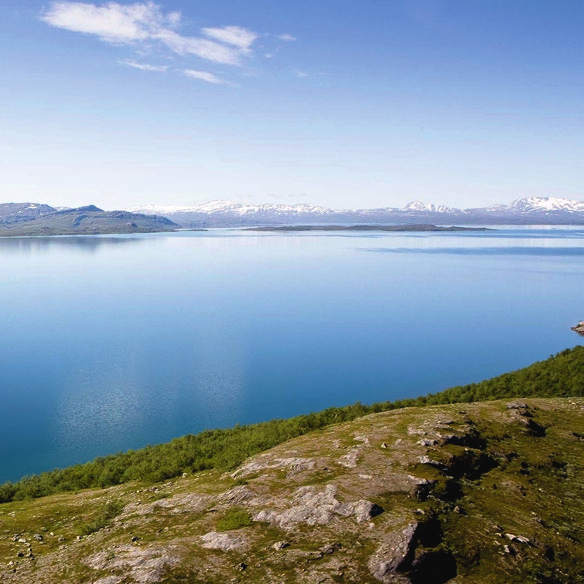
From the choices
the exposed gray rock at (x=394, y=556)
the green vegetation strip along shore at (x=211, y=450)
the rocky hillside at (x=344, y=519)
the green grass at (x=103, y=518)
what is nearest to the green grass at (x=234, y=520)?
the rocky hillside at (x=344, y=519)

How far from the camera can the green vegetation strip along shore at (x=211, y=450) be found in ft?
150

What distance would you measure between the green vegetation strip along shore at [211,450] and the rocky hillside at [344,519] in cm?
497

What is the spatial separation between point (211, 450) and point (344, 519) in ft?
90.5

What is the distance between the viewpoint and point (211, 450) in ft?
168

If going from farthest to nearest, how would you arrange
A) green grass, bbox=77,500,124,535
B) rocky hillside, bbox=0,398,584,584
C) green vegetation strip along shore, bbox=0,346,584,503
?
green vegetation strip along shore, bbox=0,346,584,503 < green grass, bbox=77,500,124,535 < rocky hillside, bbox=0,398,584,584

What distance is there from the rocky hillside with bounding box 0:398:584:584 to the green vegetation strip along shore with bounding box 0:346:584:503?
4.97 m

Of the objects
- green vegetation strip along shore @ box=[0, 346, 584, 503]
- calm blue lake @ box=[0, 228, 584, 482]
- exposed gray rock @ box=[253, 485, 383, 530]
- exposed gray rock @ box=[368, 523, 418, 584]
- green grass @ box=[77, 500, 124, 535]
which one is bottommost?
calm blue lake @ box=[0, 228, 584, 482]

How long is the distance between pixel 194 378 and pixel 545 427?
224ft

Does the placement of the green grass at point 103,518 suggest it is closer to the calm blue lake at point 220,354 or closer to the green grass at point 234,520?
the green grass at point 234,520

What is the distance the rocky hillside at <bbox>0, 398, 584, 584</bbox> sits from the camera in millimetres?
23125

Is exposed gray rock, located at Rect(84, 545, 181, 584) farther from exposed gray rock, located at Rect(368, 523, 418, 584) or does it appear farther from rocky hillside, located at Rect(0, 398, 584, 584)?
exposed gray rock, located at Rect(368, 523, 418, 584)

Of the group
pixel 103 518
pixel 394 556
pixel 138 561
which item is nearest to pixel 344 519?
pixel 394 556

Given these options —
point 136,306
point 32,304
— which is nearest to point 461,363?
point 136,306

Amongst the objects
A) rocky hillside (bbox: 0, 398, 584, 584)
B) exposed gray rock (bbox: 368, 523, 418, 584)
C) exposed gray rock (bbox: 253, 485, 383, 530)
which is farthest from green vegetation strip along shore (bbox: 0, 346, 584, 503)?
exposed gray rock (bbox: 368, 523, 418, 584)
